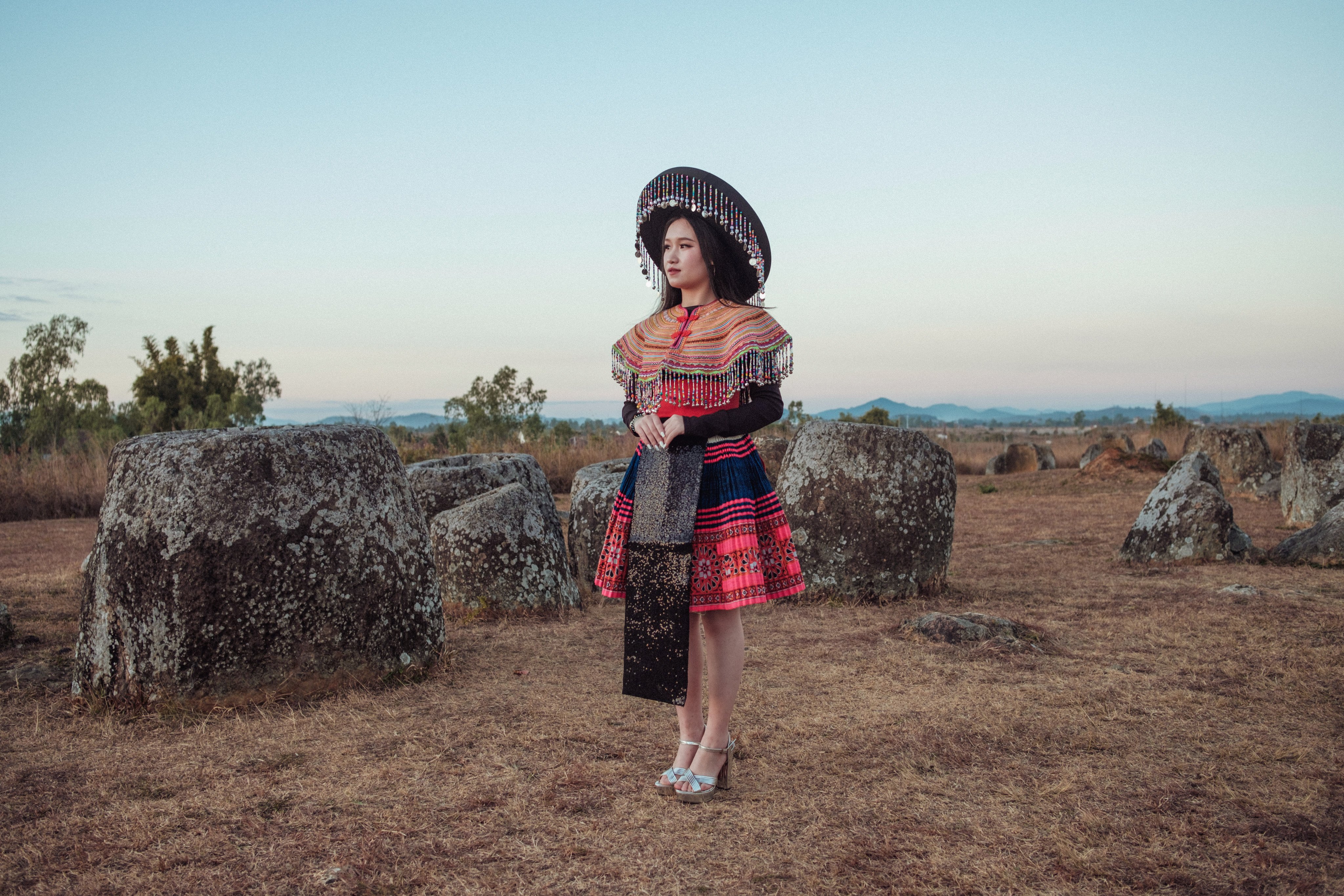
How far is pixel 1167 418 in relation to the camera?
2281 cm

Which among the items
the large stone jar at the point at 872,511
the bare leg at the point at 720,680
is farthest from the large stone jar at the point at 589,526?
the bare leg at the point at 720,680

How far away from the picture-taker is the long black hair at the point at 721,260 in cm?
330

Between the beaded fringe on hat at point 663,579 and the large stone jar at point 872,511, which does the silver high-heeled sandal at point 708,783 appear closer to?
the beaded fringe on hat at point 663,579

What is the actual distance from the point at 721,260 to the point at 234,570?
2387 millimetres

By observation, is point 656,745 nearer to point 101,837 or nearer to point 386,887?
point 386,887

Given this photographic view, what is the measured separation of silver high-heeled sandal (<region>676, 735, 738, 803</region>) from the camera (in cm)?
313

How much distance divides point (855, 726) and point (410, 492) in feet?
7.81

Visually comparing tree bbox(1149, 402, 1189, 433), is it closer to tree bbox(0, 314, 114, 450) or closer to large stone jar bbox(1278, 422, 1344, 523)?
large stone jar bbox(1278, 422, 1344, 523)

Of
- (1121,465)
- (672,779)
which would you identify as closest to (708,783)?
(672,779)

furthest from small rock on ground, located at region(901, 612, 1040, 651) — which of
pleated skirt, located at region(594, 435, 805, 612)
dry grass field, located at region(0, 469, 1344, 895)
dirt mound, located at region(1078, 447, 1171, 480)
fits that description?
dirt mound, located at region(1078, 447, 1171, 480)

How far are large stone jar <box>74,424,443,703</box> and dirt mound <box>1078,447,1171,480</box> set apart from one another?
14.3 metres

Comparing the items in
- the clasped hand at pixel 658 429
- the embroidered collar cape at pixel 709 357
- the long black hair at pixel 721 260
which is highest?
the long black hair at pixel 721 260

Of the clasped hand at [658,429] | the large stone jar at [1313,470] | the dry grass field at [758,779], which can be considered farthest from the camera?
the large stone jar at [1313,470]

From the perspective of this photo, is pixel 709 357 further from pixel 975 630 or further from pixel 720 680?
pixel 975 630
